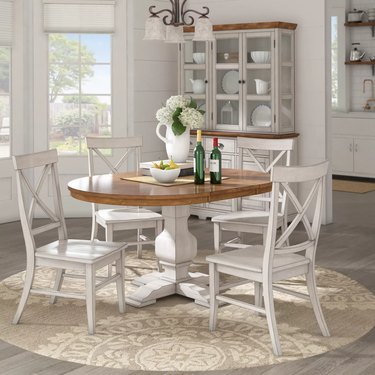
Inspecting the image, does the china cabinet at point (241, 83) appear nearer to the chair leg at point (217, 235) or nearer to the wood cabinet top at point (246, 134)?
the wood cabinet top at point (246, 134)

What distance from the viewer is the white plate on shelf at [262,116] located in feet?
22.1

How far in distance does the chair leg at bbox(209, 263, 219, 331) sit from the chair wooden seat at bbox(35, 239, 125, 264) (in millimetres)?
565

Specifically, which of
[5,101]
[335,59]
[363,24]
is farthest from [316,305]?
[335,59]

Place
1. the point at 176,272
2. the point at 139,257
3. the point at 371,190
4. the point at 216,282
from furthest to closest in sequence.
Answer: the point at 371,190 → the point at 139,257 → the point at 176,272 → the point at 216,282

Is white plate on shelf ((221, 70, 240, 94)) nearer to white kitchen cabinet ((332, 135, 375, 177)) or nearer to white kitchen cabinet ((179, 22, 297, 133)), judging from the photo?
white kitchen cabinet ((179, 22, 297, 133))

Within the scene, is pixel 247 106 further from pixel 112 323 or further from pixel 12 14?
pixel 112 323

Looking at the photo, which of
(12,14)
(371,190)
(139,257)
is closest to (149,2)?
(12,14)

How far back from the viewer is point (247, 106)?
22.4ft

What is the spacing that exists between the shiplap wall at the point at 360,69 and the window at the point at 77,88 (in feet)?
14.1

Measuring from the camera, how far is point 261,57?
21.9 ft

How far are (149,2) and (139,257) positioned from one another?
2.91 m

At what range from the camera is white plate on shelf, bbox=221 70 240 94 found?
6893mm

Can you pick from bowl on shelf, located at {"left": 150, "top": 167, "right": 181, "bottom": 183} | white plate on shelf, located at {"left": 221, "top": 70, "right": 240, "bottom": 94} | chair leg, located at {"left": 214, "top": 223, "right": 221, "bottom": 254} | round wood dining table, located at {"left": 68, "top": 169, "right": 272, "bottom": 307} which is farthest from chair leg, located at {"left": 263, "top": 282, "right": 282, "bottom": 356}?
white plate on shelf, located at {"left": 221, "top": 70, "right": 240, "bottom": 94}

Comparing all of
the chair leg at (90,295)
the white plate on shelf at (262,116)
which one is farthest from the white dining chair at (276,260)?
the white plate on shelf at (262,116)
